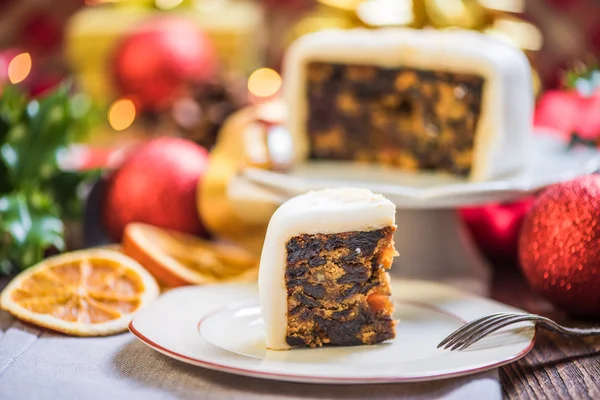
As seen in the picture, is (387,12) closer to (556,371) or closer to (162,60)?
(162,60)

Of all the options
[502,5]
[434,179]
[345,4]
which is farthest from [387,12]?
[434,179]

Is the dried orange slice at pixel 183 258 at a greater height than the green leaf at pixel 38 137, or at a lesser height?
lesser

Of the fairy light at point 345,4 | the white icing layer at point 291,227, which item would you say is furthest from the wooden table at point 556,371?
the fairy light at point 345,4

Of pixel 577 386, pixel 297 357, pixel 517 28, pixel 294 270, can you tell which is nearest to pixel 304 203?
pixel 294 270

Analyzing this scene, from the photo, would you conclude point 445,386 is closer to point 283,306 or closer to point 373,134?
point 283,306

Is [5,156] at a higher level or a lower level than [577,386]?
higher

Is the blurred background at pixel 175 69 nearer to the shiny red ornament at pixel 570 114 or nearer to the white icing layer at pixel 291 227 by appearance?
the shiny red ornament at pixel 570 114
